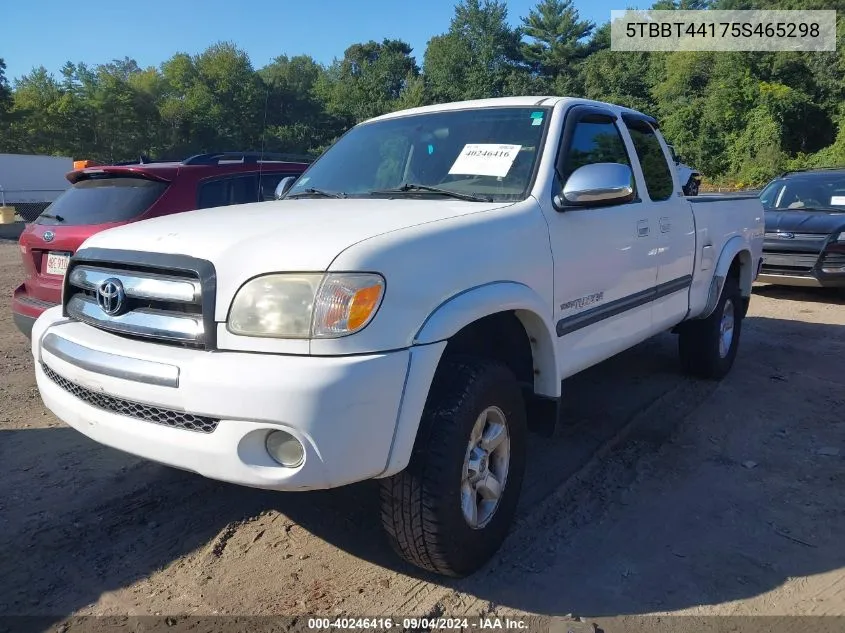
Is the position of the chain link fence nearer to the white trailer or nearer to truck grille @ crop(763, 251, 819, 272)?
the white trailer

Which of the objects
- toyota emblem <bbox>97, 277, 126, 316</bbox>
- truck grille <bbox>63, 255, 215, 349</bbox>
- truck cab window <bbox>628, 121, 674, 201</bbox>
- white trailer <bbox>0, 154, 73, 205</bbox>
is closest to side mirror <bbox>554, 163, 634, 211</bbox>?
truck cab window <bbox>628, 121, 674, 201</bbox>

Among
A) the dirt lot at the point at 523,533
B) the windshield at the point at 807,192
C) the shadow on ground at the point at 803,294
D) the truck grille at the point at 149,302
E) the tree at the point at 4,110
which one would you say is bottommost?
the shadow on ground at the point at 803,294

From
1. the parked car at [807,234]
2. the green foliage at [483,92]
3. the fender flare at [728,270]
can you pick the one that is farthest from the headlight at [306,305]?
the green foliage at [483,92]

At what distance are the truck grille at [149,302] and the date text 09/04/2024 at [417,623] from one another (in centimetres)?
110

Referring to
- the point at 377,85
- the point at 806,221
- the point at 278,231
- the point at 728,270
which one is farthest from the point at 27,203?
the point at 377,85

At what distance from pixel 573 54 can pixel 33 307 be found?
6087 cm

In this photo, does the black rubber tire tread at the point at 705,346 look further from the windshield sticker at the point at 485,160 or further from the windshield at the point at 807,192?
the windshield at the point at 807,192

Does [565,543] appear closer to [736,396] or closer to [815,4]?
[736,396]

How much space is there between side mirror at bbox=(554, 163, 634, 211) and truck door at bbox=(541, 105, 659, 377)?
0.23 feet

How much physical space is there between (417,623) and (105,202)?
4.00 metres

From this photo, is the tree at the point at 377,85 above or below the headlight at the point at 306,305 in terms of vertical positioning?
above

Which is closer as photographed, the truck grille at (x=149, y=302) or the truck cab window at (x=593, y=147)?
the truck grille at (x=149, y=302)

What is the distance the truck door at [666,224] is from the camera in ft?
13.7

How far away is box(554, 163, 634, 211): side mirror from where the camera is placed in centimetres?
308
